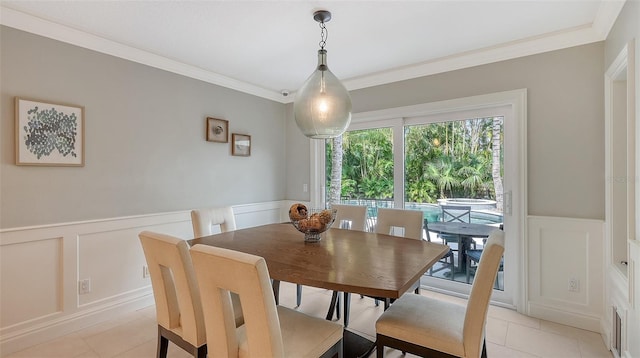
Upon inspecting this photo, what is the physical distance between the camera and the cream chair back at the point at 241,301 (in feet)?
3.87

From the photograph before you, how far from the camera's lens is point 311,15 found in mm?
2248

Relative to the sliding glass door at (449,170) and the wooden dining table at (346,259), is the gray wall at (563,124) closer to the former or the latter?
the sliding glass door at (449,170)

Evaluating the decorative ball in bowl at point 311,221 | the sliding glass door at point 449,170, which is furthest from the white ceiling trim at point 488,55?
the decorative ball in bowl at point 311,221

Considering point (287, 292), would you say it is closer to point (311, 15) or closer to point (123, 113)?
Answer: point (123, 113)

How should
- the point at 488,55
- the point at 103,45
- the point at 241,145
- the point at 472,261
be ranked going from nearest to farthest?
the point at 103,45
the point at 488,55
the point at 472,261
the point at 241,145

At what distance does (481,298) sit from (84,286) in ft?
9.89

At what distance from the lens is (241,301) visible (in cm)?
124

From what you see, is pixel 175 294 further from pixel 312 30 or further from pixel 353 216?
pixel 312 30

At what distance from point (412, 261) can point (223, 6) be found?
6.94 ft

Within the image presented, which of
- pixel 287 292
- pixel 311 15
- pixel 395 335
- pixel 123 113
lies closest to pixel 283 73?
pixel 311 15

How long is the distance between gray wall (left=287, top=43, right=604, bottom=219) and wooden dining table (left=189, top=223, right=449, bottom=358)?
143cm

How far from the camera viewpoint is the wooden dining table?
140cm

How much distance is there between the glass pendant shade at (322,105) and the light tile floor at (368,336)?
1672 millimetres

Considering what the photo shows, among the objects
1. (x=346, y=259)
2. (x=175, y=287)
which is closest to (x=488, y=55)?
(x=346, y=259)
